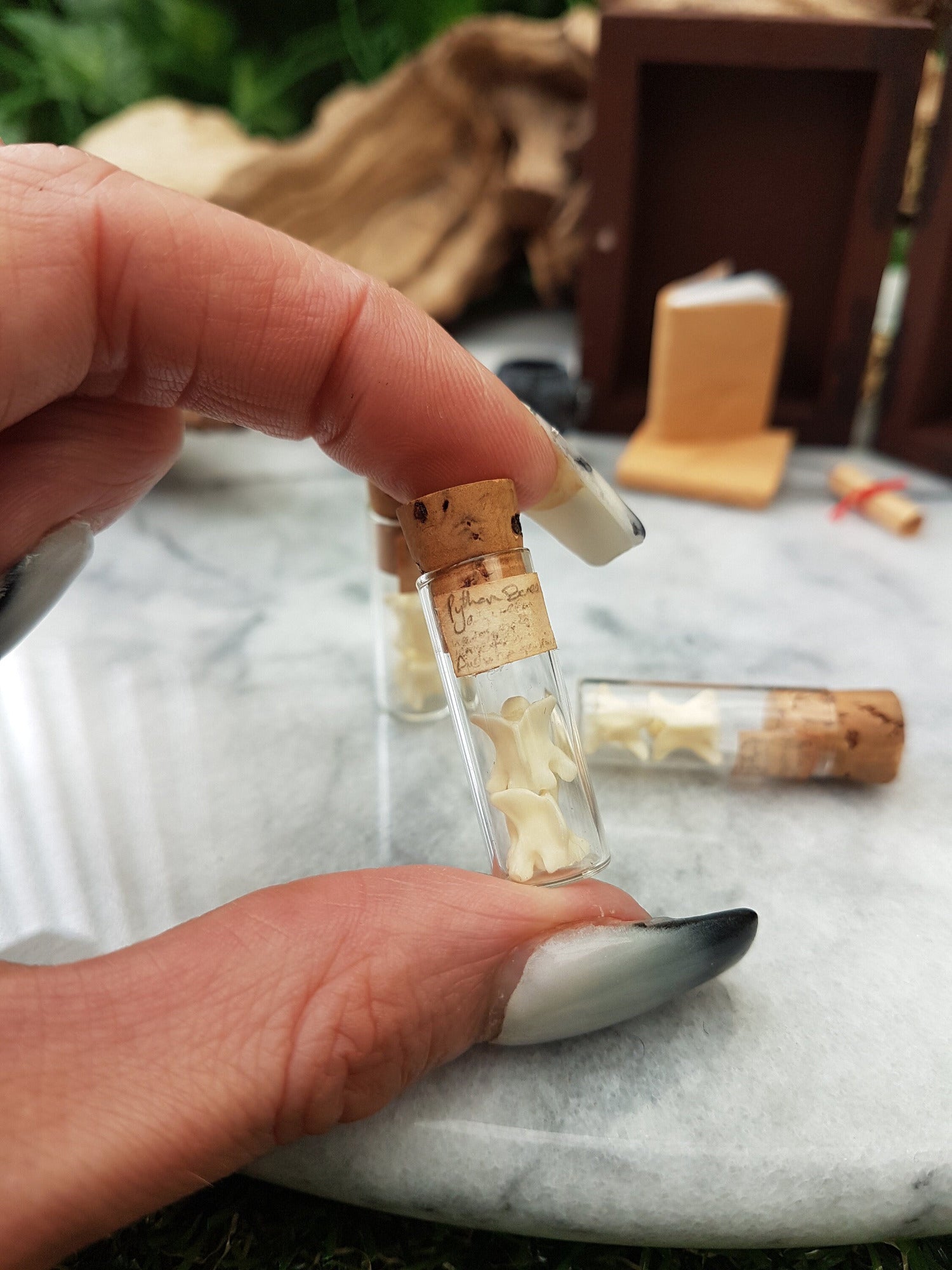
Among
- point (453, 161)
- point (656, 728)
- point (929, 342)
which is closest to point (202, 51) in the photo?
point (453, 161)

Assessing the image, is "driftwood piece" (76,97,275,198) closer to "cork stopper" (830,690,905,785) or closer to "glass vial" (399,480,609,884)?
"glass vial" (399,480,609,884)

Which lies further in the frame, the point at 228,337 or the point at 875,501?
the point at 875,501

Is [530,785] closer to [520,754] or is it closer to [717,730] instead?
[520,754]

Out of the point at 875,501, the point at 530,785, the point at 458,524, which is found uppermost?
the point at 458,524

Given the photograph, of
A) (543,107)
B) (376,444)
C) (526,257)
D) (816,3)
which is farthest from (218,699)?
(526,257)

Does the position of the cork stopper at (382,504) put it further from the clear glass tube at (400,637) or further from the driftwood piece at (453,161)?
the driftwood piece at (453,161)

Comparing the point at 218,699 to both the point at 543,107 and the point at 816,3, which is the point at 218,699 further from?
the point at 543,107

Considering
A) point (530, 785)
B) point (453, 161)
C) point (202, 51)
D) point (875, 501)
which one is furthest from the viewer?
point (202, 51)
